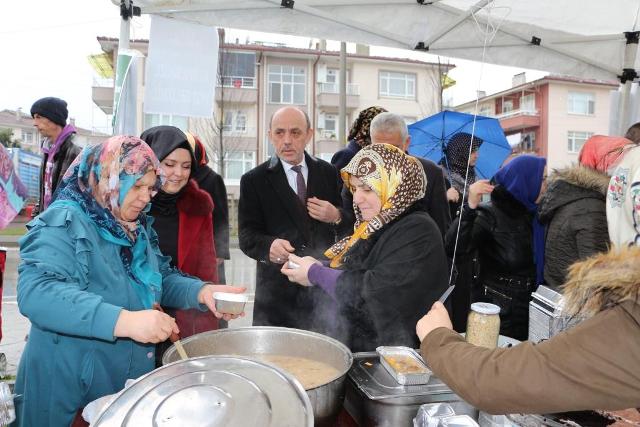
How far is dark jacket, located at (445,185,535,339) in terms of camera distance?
2840 millimetres

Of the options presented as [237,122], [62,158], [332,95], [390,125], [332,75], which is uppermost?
[332,75]

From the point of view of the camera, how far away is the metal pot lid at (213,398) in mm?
878

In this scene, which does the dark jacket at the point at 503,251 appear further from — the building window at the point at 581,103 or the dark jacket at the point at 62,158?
the building window at the point at 581,103

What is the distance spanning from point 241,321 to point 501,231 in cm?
318

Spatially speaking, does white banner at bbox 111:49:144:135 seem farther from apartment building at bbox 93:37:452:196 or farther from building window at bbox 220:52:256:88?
building window at bbox 220:52:256:88

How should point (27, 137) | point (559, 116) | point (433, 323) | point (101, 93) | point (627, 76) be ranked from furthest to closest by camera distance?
point (27, 137) < point (559, 116) < point (101, 93) < point (627, 76) < point (433, 323)

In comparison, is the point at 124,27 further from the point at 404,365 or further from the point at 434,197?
the point at 404,365

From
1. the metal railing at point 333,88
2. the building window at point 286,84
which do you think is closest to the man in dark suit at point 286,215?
the building window at point 286,84

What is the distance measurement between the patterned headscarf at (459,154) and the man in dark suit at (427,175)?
3.41ft

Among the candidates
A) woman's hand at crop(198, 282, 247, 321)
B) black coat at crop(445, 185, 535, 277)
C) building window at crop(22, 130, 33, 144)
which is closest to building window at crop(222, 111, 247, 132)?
black coat at crop(445, 185, 535, 277)

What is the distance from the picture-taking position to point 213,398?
0.92 meters

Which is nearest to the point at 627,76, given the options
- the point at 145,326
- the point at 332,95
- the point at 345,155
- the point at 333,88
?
the point at 345,155

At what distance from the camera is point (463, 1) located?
135 inches

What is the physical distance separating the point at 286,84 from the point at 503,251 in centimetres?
2101
